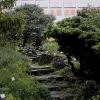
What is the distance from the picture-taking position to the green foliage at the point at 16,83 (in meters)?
9.91

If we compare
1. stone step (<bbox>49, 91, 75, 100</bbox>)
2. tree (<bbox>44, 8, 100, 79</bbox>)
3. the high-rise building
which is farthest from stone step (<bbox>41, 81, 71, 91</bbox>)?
the high-rise building

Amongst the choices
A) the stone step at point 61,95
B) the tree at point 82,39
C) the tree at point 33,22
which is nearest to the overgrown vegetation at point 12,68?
the stone step at point 61,95

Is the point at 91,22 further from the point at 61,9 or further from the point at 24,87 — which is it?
the point at 61,9

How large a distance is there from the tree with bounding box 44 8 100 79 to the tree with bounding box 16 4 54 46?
20.6 feet

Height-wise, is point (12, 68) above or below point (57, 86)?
above

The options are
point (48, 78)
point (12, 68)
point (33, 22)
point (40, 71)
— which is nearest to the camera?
point (12, 68)

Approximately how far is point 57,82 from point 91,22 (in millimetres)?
2043

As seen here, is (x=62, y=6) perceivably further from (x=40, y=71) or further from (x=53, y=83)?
(x=53, y=83)

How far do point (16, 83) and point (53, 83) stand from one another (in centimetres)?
197

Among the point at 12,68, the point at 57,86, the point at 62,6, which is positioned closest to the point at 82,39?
the point at 57,86

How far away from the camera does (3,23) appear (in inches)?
566

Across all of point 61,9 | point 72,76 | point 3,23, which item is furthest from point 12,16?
point 61,9

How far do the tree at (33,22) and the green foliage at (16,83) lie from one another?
6.31 metres

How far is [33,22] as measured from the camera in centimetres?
1883
